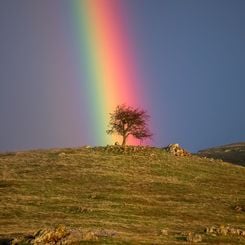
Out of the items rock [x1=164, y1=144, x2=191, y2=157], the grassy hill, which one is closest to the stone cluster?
the grassy hill

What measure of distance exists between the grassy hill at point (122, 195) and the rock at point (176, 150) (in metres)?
1.90

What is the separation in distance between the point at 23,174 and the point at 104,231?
118 ft

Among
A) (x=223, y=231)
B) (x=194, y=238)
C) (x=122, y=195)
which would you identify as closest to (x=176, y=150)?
(x=122, y=195)

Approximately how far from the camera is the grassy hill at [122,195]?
4344 cm

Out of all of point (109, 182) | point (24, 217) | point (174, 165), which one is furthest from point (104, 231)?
point (174, 165)

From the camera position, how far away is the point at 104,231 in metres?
40.0

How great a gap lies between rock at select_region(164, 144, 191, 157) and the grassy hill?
190 centimetres

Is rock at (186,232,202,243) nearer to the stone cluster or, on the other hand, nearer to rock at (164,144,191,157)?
the stone cluster

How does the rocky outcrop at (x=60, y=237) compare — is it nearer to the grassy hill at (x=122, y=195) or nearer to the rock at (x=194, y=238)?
the grassy hill at (x=122, y=195)

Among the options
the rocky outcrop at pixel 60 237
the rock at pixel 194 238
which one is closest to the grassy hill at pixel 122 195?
the rocky outcrop at pixel 60 237

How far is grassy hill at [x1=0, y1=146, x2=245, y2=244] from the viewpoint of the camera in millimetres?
43438

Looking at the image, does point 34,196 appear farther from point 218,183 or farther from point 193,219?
point 218,183

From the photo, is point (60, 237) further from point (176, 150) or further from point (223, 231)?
point (176, 150)

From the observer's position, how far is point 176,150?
95.5 m
